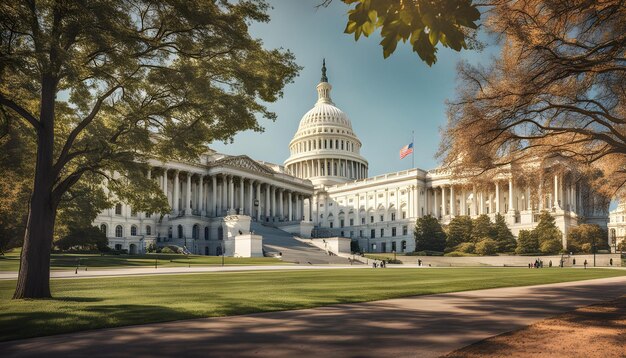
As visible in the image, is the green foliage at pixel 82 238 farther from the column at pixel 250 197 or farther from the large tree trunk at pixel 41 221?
the column at pixel 250 197

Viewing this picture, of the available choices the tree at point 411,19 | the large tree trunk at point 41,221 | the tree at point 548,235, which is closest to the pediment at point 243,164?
the tree at point 548,235

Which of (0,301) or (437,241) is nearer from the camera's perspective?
(0,301)

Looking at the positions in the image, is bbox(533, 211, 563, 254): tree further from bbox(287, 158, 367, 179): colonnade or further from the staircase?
bbox(287, 158, 367, 179): colonnade

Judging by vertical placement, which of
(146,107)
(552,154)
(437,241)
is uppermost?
(146,107)

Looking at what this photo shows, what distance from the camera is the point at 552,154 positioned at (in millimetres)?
24656

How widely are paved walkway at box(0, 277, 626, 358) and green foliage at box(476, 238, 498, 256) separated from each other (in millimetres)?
83946

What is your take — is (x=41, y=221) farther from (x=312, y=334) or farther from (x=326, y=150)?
(x=326, y=150)

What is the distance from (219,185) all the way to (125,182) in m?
96.8

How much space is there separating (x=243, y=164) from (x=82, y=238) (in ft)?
190

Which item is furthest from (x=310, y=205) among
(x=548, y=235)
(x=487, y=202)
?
(x=548, y=235)

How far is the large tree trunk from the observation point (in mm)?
19594

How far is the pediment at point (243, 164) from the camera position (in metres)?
117

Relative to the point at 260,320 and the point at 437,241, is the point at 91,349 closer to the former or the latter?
the point at 260,320

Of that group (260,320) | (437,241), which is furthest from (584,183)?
(437,241)
